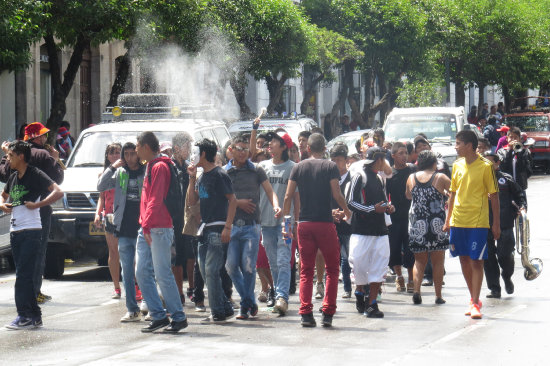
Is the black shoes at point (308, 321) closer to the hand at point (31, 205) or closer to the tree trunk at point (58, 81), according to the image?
the hand at point (31, 205)

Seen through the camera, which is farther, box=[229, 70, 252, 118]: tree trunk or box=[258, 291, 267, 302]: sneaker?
box=[229, 70, 252, 118]: tree trunk

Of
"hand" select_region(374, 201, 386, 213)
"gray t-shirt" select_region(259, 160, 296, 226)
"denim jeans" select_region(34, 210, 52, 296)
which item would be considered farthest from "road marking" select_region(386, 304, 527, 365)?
"denim jeans" select_region(34, 210, 52, 296)

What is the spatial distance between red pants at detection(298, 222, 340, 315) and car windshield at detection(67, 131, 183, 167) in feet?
18.1

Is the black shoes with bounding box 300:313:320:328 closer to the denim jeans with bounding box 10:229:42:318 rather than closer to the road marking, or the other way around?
the road marking

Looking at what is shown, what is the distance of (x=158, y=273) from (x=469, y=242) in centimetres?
306

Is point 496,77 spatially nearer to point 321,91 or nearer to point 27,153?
point 321,91

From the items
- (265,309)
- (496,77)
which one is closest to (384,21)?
(496,77)

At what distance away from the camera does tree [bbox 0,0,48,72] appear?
17.6 meters

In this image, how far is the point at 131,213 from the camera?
33.0ft

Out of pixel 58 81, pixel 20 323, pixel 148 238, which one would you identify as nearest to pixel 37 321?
pixel 20 323

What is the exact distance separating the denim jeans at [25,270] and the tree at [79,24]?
1027cm

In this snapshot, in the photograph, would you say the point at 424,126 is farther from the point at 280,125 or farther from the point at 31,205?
the point at 31,205

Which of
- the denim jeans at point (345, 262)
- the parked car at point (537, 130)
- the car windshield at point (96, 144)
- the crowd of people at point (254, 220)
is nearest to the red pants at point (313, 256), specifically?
the crowd of people at point (254, 220)

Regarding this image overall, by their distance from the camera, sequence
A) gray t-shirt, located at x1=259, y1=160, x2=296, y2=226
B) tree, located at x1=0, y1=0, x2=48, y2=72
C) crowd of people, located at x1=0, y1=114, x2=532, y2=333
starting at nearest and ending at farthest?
crowd of people, located at x1=0, y1=114, x2=532, y2=333
gray t-shirt, located at x1=259, y1=160, x2=296, y2=226
tree, located at x1=0, y1=0, x2=48, y2=72
